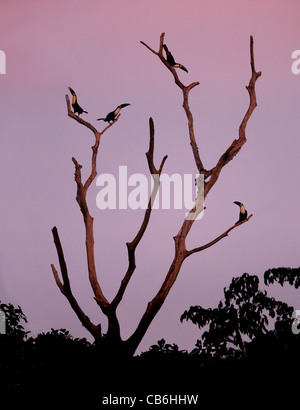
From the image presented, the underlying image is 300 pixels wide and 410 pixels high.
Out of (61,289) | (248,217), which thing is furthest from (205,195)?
(61,289)

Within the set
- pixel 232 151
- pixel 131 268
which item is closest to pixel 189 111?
pixel 232 151

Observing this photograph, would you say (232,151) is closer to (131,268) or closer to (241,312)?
(131,268)

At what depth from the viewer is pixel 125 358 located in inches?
338

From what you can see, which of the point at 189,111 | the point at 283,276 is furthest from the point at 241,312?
the point at 189,111

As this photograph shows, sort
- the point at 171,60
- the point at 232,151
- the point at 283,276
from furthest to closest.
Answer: the point at 283,276, the point at 171,60, the point at 232,151

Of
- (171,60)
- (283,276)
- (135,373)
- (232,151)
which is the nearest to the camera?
(135,373)

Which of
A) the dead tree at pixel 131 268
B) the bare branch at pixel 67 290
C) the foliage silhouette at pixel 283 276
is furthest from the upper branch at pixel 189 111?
the foliage silhouette at pixel 283 276

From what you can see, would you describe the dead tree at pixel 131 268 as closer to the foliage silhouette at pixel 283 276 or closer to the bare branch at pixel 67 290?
the bare branch at pixel 67 290

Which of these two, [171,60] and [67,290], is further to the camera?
[171,60]

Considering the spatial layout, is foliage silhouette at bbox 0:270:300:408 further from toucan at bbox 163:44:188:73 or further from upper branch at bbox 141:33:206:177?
toucan at bbox 163:44:188:73

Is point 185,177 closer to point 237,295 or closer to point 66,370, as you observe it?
point 66,370

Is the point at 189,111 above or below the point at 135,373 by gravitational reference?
above

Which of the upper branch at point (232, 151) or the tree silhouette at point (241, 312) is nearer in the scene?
the upper branch at point (232, 151)
